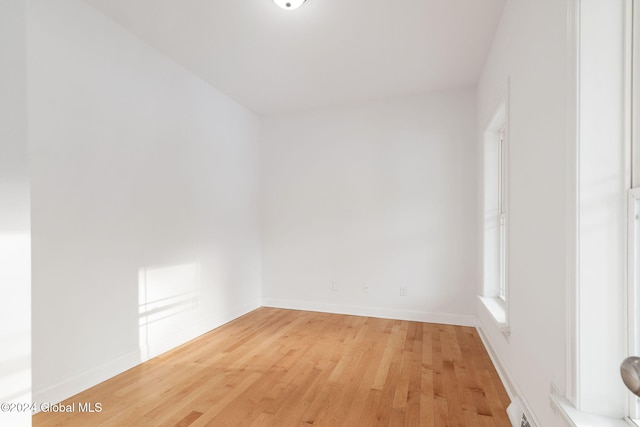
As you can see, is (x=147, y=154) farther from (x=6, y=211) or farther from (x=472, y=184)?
(x=472, y=184)

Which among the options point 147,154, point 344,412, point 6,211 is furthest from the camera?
point 147,154

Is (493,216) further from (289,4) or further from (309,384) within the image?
(289,4)

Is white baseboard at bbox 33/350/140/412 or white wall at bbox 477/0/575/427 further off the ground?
white wall at bbox 477/0/575/427

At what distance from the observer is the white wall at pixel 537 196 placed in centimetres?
139

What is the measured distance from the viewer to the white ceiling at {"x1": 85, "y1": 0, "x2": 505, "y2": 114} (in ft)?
7.89

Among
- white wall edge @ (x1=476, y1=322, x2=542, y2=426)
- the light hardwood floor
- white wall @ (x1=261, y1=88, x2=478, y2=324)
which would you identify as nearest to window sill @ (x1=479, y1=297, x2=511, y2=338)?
white wall edge @ (x1=476, y1=322, x2=542, y2=426)

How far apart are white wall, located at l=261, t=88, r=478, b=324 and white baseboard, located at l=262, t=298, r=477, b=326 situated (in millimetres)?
13

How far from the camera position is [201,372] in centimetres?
263

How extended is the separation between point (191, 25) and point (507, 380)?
358 centimetres

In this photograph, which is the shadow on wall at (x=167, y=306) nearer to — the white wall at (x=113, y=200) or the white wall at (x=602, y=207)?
the white wall at (x=113, y=200)

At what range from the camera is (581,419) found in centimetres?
118

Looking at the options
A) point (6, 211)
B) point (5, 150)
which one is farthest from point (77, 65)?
point (6, 211)

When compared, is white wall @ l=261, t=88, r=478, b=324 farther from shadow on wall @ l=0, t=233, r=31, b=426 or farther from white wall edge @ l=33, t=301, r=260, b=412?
shadow on wall @ l=0, t=233, r=31, b=426

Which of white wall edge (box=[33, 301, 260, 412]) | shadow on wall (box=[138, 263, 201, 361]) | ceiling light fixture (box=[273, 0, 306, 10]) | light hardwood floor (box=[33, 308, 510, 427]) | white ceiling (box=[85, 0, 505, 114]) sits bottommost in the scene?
light hardwood floor (box=[33, 308, 510, 427])
